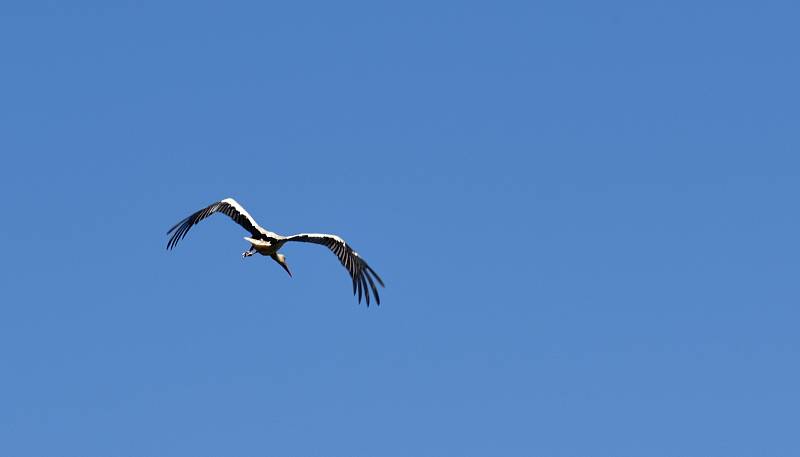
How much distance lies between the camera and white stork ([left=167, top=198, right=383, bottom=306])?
275 ft

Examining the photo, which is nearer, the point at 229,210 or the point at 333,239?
the point at 333,239

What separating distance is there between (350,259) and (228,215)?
31.7ft

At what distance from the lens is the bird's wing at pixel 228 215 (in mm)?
90812

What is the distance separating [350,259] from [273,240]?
6.29m

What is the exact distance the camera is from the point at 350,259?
84.8 meters

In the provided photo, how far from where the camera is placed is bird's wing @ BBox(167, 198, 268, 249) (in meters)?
90.8

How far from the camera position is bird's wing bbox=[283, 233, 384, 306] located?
8369cm

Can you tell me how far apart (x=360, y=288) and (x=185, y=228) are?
1138 centimetres

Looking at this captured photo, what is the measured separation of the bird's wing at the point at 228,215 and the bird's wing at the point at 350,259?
426 centimetres

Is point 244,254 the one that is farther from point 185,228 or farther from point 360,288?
point 360,288

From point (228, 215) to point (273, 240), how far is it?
344 cm

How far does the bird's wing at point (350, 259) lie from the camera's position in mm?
83688

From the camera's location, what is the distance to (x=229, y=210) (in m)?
92.1

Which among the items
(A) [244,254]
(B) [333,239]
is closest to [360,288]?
(B) [333,239]
